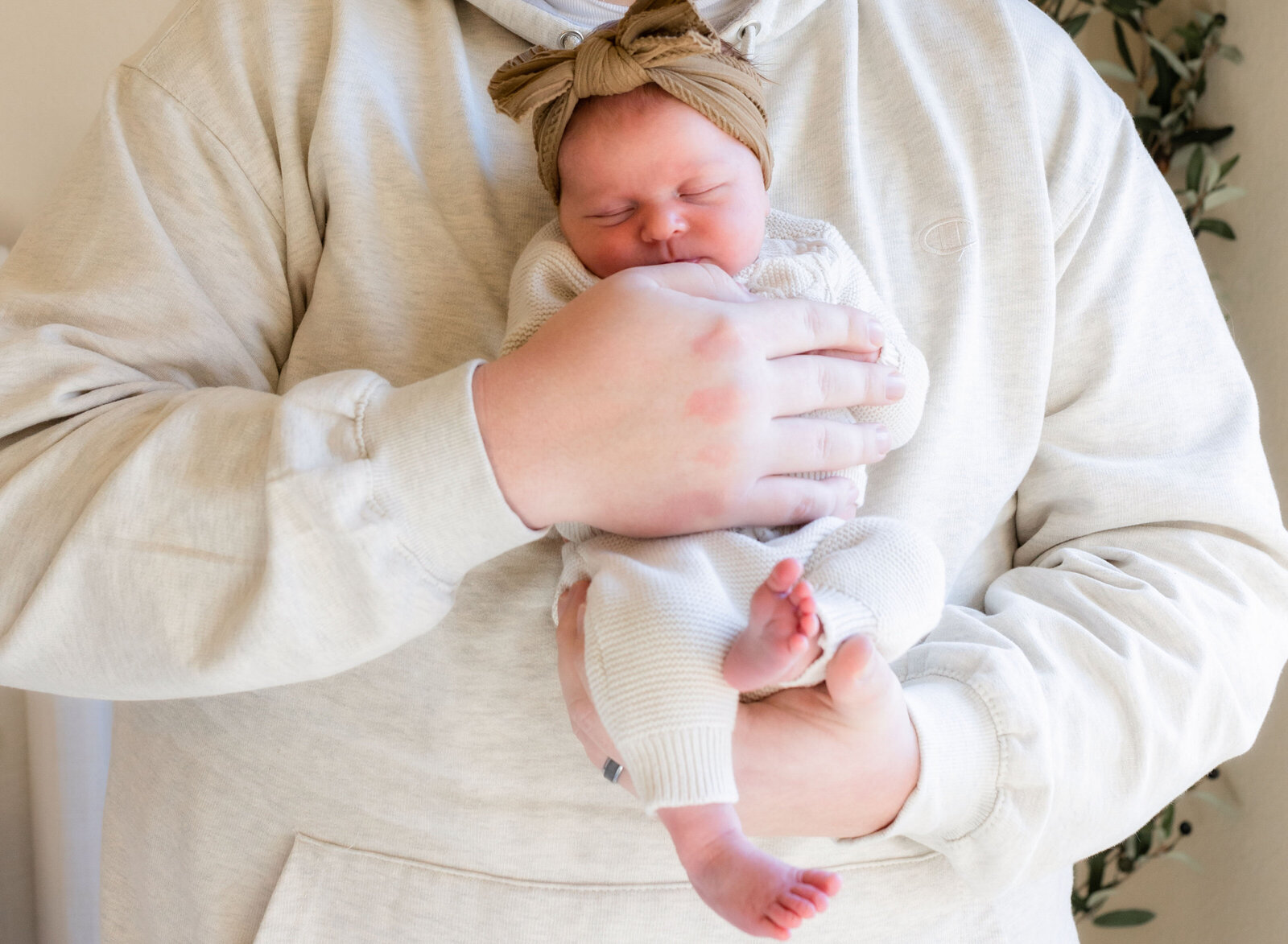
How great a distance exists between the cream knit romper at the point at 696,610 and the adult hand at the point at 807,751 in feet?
0.09

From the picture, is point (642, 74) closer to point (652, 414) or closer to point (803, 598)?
point (652, 414)

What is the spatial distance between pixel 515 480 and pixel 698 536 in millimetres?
162

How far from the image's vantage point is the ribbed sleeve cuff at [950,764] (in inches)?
33.9

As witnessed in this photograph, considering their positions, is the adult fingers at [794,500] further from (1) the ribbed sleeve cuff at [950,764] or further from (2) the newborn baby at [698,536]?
(1) the ribbed sleeve cuff at [950,764]

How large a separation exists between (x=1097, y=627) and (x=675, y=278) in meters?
0.52

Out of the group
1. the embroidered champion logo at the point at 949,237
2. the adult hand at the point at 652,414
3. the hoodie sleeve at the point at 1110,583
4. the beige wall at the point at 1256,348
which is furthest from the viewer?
the beige wall at the point at 1256,348

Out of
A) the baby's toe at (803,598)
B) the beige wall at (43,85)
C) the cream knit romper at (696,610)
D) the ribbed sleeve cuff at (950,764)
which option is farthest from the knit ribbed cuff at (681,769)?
the beige wall at (43,85)

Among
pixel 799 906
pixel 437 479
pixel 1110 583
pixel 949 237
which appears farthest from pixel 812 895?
pixel 949 237

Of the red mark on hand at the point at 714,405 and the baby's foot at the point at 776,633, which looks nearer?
the baby's foot at the point at 776,633

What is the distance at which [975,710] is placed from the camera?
910 mm

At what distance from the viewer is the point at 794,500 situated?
850mm

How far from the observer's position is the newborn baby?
0.71 meters

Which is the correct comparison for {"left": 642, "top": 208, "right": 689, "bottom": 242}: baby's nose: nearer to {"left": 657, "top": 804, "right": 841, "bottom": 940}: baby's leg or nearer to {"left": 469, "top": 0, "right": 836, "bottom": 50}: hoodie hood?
{"left": 469, "top": 0, "right": 836, "bottom": 50}: hoodie hood

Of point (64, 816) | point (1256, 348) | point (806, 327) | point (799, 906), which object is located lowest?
point (64, 816)
